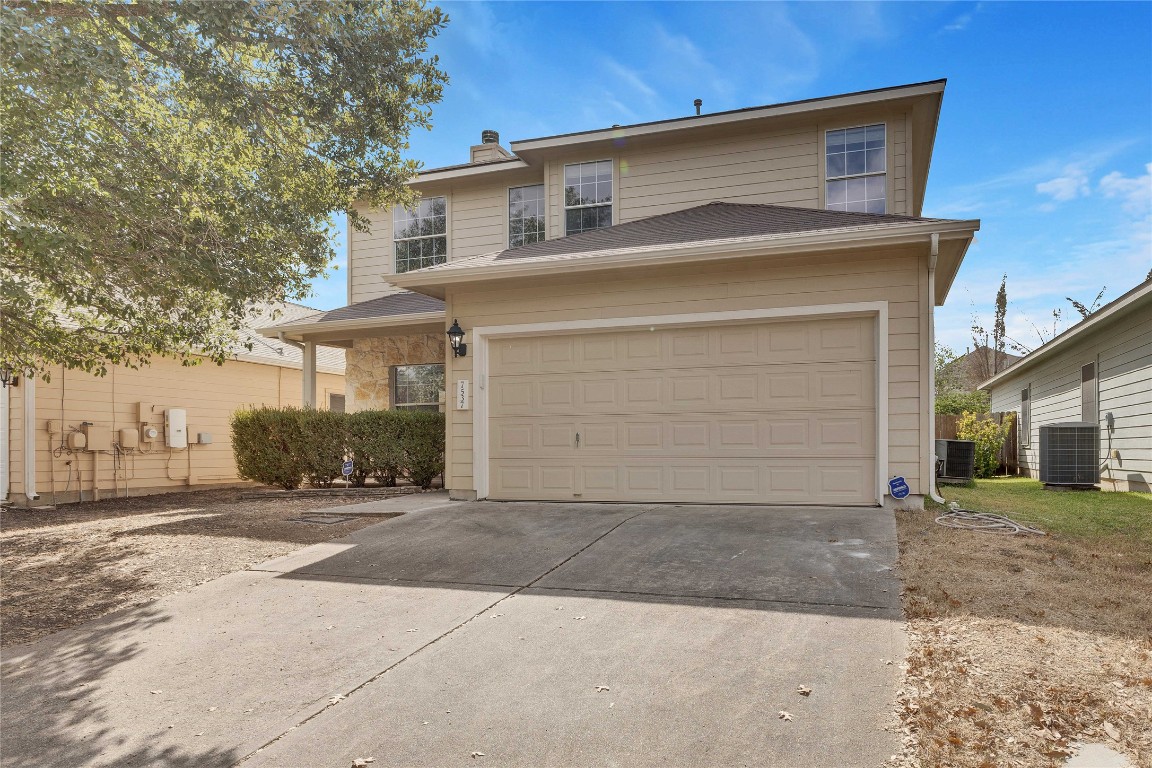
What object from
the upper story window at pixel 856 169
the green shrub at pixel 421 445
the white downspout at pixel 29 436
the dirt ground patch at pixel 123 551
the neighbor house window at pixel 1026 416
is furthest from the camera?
the neighbor house window at pixel 1026 416

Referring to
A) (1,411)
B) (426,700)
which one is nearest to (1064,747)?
(426,700)

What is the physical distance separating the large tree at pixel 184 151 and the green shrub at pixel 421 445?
3241 millimetres

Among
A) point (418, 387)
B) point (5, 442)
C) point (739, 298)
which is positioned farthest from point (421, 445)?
point (5, 442)

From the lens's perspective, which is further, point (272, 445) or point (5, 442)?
point (272, 445)

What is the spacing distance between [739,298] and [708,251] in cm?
67

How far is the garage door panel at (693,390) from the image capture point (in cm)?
782

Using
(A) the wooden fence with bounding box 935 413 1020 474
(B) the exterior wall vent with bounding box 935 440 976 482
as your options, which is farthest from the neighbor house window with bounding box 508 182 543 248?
(A) the wooden fence with bounding box 935 413 1020 474

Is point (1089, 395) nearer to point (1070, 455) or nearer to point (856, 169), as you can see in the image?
point (1070, 455)

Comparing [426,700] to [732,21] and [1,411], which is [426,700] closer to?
[732,21]

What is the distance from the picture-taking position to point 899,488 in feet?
24.7

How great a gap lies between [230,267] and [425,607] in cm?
440

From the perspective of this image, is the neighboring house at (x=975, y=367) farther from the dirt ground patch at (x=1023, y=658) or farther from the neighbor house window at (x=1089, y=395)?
the dirt ground patch at (x=1023, y=658)

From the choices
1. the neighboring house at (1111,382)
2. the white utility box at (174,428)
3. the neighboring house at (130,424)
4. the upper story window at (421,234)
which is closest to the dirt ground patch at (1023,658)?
the neighboring house at (1111,382)

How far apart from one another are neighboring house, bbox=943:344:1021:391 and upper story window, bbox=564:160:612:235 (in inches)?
764
